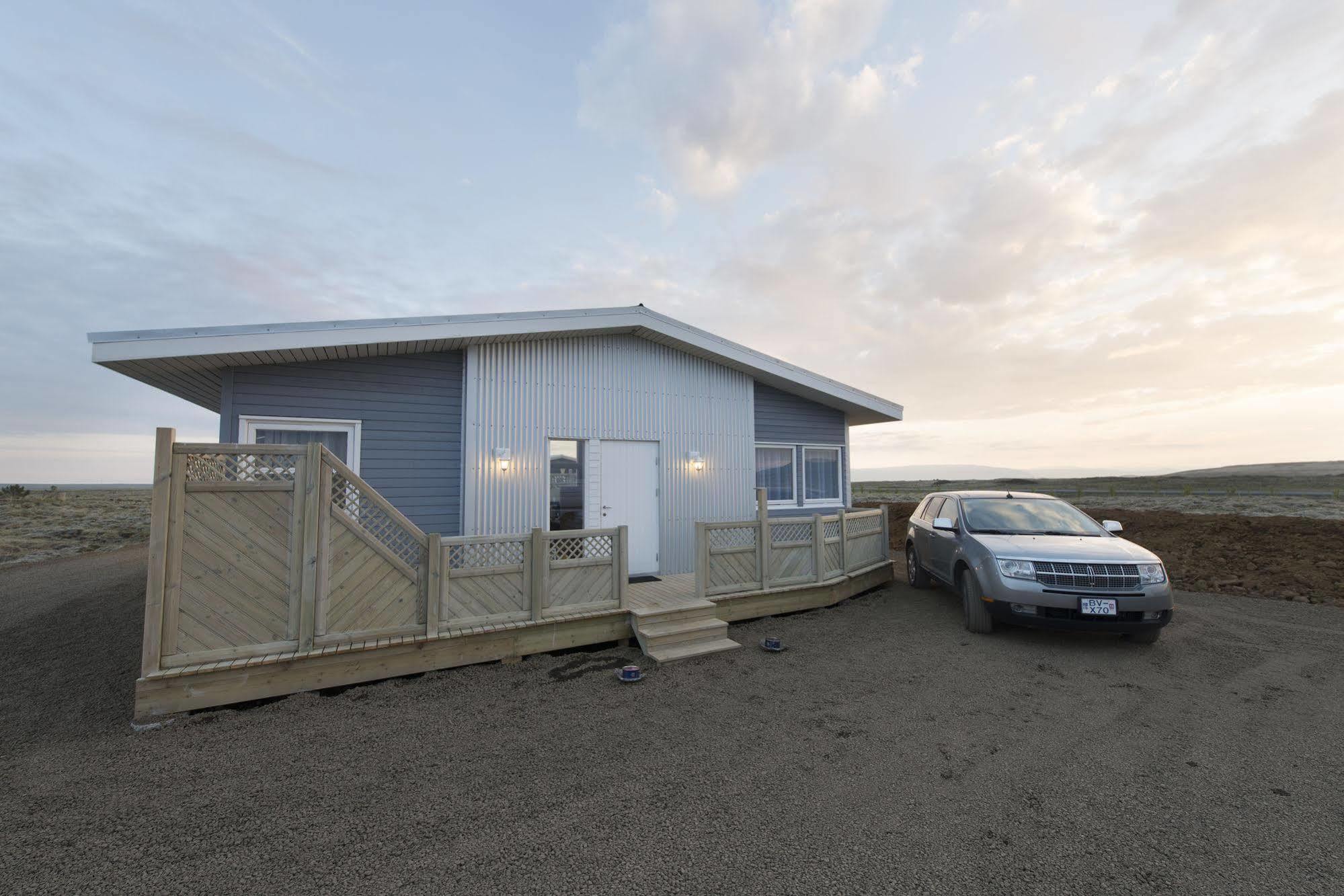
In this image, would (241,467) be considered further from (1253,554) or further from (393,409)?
(1253,554)

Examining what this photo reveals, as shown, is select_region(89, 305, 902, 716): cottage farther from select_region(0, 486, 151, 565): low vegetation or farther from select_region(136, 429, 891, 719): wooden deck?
select_region(0, 486, 151, 565): low vegetation

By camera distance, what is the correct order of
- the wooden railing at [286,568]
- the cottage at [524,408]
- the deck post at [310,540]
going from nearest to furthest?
the wooden railing at [286,568]
the deck post at [310,540]
the cottage at [524,408]

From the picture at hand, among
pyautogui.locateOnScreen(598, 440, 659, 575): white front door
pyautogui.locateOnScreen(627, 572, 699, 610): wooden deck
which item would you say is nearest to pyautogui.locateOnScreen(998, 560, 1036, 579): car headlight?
pyautogui.locateOnScreen(627, 572, 699, 610): wooden deck

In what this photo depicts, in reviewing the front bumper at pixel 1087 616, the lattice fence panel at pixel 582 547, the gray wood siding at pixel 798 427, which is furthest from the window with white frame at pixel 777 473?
the front bumper at pixel 1087 616

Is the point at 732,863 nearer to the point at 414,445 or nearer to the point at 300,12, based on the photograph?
the point at 414,445

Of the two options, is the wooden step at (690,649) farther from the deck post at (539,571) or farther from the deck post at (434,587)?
the deck post at (434,587)

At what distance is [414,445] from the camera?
6824mm

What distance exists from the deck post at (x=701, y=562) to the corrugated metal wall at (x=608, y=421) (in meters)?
1.91

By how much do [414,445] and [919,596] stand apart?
8.33 metres

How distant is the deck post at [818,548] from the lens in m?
7.33

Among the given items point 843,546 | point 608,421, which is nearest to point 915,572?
point 843,546

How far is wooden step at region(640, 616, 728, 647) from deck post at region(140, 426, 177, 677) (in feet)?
13.7

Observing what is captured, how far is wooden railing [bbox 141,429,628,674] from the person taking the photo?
3891 millimetres

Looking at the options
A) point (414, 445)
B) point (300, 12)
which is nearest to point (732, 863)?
point (414, 445)
